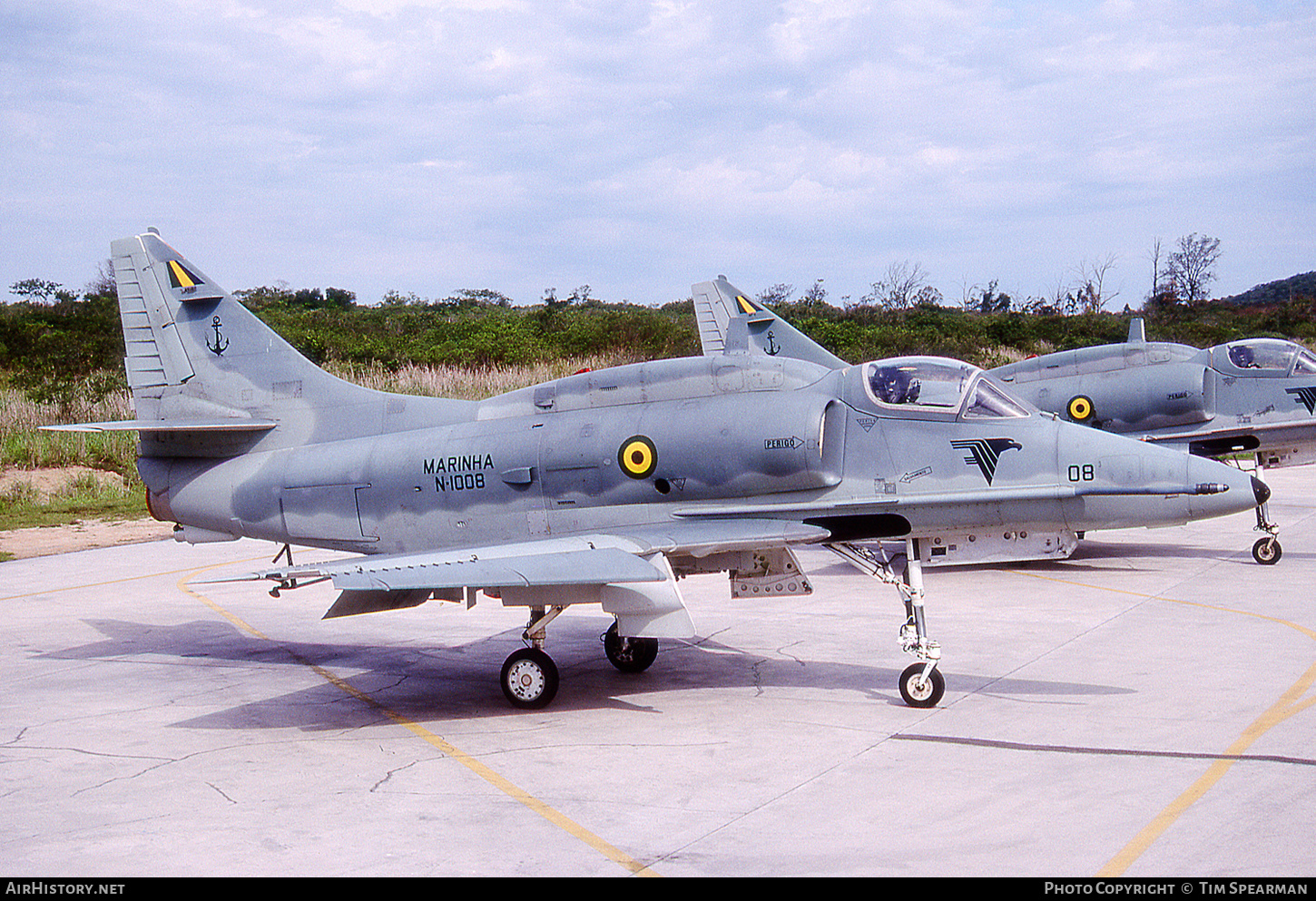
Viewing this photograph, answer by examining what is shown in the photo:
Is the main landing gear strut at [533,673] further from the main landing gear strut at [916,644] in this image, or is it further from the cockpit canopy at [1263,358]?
the cockpit canopy at [1263,358]

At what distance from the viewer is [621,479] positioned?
10.1 metres

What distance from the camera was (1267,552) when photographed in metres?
15.8

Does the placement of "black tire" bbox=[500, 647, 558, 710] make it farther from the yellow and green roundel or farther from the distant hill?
the distant hill

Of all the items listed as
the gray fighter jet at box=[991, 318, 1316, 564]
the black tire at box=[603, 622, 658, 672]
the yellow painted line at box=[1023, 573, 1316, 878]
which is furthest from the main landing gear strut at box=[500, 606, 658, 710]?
the gray fighter jet at box=[991, 318, 1316, 564]

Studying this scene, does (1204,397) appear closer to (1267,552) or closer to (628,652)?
(1267,552)

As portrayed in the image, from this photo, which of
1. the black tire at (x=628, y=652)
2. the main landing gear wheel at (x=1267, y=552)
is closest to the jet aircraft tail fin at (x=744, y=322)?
the main landing gear wheel at (x=1267, y=552)

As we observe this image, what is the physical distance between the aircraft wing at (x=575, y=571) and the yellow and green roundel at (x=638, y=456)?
0.58 meters

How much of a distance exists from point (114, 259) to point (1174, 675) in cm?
1179

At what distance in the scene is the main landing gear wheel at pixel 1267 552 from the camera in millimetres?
15781

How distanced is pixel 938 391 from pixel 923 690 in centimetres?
256

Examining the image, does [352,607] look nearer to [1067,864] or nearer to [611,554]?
[611,554]

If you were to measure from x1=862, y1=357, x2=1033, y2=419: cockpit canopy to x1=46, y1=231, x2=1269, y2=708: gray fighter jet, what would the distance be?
0.02 m

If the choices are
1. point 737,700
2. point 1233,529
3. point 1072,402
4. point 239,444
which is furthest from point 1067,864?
point 1233,529
